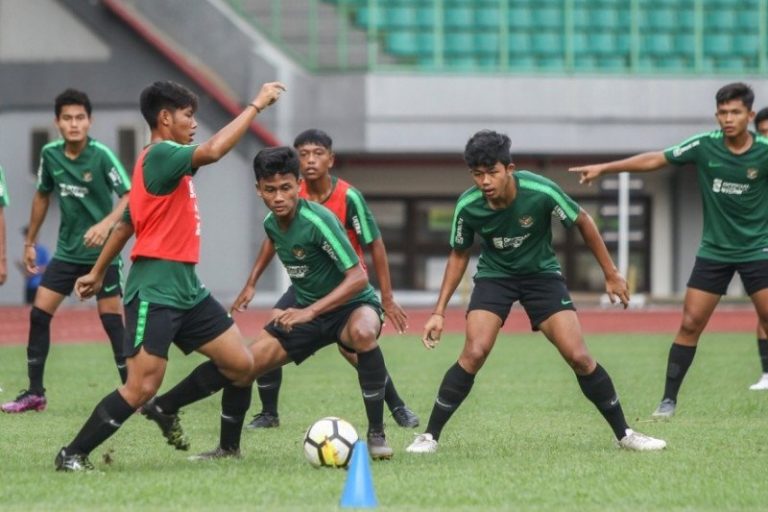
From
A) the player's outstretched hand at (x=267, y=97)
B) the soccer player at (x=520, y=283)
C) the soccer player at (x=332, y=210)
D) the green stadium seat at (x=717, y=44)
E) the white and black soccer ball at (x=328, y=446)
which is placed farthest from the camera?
the green stadium seat at (x=717, y=44)

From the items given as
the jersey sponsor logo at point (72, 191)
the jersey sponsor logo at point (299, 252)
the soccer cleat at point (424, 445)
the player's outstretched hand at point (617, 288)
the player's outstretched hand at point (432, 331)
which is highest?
the jersey sponsor logo at point (72, 191)

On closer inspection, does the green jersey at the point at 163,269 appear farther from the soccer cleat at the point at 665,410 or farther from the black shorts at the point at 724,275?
the black shorts at the point at 724,275

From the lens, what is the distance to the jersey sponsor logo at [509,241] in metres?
9.05

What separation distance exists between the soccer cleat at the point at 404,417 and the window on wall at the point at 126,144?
22.1 metres

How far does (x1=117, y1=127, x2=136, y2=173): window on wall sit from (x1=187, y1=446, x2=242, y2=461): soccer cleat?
23800 millimetres

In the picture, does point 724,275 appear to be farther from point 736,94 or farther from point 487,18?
point 487,18

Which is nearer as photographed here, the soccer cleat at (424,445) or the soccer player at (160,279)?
the soccer player at (160,279)

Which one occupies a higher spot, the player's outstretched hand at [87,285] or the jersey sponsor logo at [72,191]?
the jersey sponsor logo at [72,191]

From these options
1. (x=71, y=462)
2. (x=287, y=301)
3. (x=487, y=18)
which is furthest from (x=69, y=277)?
(x=487, y=18)

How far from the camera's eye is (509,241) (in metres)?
9.08

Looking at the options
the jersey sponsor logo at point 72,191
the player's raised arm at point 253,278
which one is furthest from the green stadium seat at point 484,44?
the player's raised arm at point 253,278

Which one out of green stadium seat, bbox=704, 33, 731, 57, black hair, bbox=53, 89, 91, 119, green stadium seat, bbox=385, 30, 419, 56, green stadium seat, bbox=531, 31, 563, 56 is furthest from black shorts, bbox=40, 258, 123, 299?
green stadium seat, bbox=704, 33, 731, 57

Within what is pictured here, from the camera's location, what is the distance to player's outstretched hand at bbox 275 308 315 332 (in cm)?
848

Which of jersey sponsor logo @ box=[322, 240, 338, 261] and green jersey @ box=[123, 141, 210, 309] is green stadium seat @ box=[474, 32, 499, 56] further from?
green jersey @ box=[123, 141, 210, 309]
